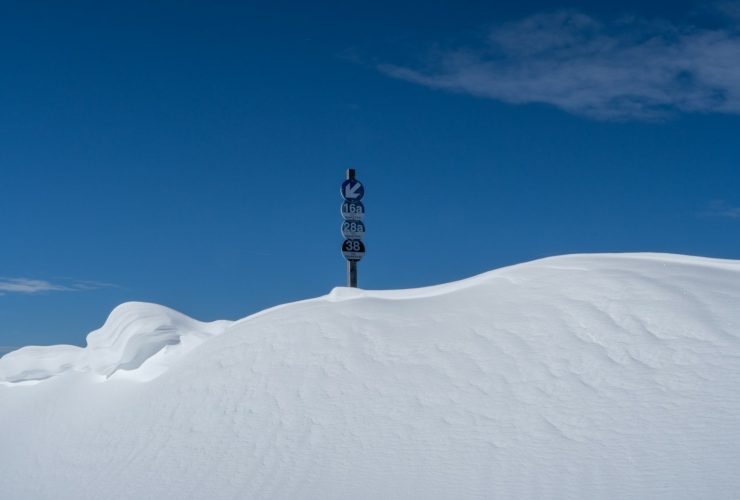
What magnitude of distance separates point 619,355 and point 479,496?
4.32 ft

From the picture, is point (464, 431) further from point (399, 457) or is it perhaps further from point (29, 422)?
point (29, 422)

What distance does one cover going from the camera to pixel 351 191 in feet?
33.0

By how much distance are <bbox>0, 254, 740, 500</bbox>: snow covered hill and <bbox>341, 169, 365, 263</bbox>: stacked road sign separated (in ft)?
12.4

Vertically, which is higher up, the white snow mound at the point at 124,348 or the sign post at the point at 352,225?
the sign post at the point at 352,225

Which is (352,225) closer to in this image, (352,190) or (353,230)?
(353,230)

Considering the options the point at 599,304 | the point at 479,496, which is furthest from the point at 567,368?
the point at 479,496

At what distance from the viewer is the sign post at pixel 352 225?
991cm

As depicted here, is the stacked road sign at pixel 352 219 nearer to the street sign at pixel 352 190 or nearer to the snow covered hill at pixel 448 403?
the street sign at pixel 352 190

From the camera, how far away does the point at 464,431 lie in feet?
13.2

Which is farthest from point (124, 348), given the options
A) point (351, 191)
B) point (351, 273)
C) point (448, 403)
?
point (448, 403)

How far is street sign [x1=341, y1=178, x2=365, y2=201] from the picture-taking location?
10.0m

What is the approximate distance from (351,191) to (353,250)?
2.57 ft

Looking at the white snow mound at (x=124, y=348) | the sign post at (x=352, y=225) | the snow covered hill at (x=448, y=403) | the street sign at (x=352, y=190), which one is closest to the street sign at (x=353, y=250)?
the sign post at (x=352, y=225)

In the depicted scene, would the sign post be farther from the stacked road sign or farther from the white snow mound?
the white snow mound
